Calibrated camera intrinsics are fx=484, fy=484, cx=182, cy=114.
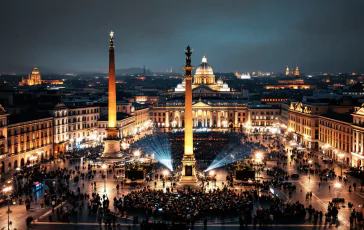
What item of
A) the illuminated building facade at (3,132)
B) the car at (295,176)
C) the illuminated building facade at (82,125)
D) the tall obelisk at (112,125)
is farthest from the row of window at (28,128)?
the car at (295,176)

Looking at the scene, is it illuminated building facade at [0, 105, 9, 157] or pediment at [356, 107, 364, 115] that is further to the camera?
pediment at [356, 107, 364, 115]

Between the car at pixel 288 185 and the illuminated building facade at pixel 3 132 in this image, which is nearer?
the car at pixel 288 185

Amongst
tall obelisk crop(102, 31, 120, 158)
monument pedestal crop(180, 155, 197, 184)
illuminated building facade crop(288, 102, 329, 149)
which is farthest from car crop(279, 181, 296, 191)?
illuminated building facade crop(288, 102, 329, 149)

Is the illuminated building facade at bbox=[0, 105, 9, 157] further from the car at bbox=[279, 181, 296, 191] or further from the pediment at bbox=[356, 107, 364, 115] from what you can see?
the pediment at bbox=[356, 107, 364, 115]

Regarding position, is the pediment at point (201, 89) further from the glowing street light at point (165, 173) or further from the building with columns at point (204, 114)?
the glowing street light at point (165, 173)

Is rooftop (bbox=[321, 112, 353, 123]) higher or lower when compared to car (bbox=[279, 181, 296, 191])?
higher

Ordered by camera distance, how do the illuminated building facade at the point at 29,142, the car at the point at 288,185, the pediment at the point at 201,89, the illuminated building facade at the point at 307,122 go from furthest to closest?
the pediment at the point at 201,89 < the illuminated building facade at the point at 307,122 < the illuminated building facade at the point at 29,142 < the car at the point at 288,185

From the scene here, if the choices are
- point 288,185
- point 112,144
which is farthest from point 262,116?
point 288,185

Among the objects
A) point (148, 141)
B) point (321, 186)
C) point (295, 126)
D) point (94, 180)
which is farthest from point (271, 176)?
point (295, 126)
